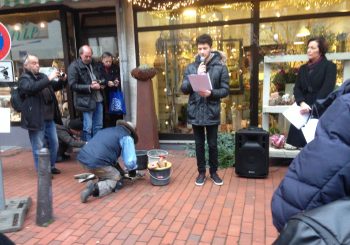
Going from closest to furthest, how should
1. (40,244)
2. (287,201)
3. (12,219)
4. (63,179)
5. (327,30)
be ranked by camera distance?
(287,201) < (40,244) < (12,219) < (63,179) < (327,30)

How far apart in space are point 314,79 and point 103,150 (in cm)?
293

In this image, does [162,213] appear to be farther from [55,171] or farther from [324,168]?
[324,168]

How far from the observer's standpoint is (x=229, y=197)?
4.27m

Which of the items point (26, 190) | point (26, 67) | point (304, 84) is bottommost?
point (26, 190)

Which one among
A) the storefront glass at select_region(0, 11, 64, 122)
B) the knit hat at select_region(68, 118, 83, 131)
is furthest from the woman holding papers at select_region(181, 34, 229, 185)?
the storefront glass at select_region(0, 11, 64, 122)

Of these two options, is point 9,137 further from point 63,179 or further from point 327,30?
point 327,30

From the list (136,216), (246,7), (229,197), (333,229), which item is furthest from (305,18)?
(333,229)

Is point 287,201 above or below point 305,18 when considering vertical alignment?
below

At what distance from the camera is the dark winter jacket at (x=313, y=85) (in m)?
4.43

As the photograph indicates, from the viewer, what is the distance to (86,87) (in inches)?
226

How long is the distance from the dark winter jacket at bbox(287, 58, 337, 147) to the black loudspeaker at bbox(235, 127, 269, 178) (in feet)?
1.26

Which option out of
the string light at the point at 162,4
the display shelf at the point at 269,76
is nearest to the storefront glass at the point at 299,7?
the display shelf at the point at 269,76

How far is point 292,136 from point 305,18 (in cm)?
253

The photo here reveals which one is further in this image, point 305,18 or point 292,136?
point 305,18
